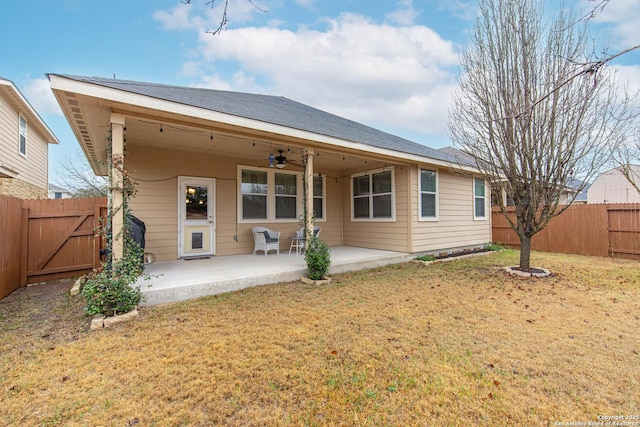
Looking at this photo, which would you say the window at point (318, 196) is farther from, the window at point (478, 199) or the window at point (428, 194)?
the window at point (478, 199)

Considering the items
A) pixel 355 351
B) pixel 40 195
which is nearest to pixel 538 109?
pixel 355 351

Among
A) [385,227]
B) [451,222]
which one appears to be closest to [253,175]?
[385,227]

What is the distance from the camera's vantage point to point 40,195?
10.8m

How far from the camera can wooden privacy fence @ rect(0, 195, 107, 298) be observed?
473cm

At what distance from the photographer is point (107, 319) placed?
130 inches

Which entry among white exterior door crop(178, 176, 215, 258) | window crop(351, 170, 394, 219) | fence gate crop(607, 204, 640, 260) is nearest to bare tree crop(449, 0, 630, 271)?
window crop(351, 170, 394, 219)

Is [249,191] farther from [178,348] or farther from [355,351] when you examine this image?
[355,351]

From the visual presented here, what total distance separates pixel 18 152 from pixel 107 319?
898cm

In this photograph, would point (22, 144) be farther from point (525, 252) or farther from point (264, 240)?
point (525, 252)

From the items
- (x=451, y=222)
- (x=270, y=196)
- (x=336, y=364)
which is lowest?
(x=336, y=364)

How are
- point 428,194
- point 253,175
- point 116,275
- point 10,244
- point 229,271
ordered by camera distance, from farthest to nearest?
point 428,194 < point 253,175 < point 229,271 < point 10,244 < point 116,275

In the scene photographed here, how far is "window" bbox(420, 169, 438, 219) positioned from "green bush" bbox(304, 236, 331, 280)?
3506 mm

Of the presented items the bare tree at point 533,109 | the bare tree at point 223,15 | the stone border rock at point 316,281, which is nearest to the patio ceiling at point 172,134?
the bare tree at point 223,15

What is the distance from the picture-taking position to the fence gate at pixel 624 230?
786 cm
